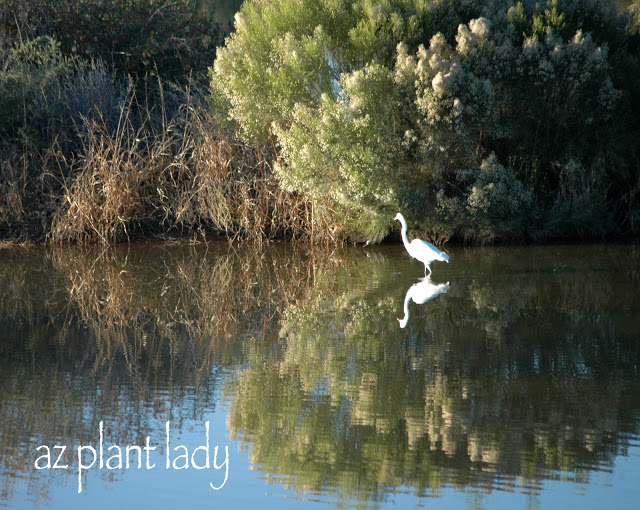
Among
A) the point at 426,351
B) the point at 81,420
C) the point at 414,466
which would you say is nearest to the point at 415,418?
the point at 414,466

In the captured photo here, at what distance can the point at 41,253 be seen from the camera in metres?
12.2

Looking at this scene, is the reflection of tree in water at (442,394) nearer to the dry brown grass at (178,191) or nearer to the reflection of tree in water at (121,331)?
the reflection of tree in water at (121,331)

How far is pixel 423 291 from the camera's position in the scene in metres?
9.27

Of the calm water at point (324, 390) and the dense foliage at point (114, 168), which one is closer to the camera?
the calm water at point (324, 390)

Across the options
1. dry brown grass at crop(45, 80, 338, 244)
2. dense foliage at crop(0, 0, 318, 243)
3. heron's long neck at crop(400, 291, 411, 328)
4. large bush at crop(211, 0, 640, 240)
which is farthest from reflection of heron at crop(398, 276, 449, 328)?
dense foliage at crop(0, 0, 318, 243)

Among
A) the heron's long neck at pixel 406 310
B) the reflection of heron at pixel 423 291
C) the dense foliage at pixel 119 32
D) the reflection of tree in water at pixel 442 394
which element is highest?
the dense foliage at pixel 119 32

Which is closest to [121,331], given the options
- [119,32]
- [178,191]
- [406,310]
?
[406,310]

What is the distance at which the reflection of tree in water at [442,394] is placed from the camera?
4.80 meters

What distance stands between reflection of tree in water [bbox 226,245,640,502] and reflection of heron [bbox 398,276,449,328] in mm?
238

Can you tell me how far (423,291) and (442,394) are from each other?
3451mm

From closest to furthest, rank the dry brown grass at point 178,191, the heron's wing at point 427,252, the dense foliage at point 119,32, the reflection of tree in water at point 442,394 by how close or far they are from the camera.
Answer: the reflection of tree in water at point 442,394 < the heron's wing at point 427,252 < the dry brown grass at point 178,191 < the dense foliage at point 119,32

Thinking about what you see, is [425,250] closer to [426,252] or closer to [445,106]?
[426,252]

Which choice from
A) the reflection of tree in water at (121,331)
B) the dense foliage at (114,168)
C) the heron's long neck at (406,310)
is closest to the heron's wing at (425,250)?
the heron's long neck at (406,310)

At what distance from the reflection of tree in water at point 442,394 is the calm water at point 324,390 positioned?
0.7 inches
